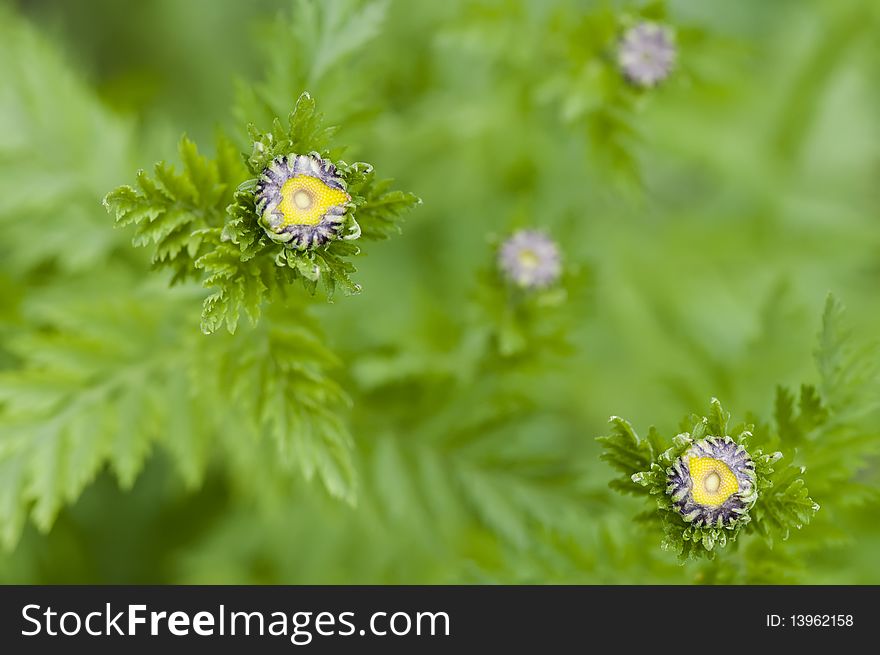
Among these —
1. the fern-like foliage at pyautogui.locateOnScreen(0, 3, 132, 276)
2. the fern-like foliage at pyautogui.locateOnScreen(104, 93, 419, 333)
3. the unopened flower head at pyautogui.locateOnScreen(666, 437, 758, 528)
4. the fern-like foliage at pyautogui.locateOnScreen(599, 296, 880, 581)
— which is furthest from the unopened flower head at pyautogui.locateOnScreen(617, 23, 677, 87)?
the fern-like foliage at pyautogui.locateOnScreen(0, 3, 132, 276)

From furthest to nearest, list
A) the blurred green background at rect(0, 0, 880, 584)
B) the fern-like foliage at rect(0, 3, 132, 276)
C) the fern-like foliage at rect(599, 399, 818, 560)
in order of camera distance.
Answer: the fern-like foliage at rect(0, 3, 132, 276), the blurred green background at rect(0, 0, 880, 584), the fern-like foliage at rect(599, 399, 818, 560)

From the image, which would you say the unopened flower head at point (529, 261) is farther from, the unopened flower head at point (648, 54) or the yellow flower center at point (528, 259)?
the unopened flower head at point (648, 54)

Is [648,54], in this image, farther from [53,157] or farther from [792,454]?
[53,157]

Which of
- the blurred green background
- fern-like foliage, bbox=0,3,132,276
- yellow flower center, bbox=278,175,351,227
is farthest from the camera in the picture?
fern-like foliage, bbox=0,3,132,276

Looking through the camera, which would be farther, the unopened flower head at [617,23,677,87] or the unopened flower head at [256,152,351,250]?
the unopened flower head at [617,23,677,87]

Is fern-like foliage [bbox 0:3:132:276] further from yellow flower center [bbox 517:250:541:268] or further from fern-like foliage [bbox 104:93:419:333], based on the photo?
yellow flower center [bbox 517:250:541:268]

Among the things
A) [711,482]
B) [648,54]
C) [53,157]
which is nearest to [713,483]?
[711,482]
